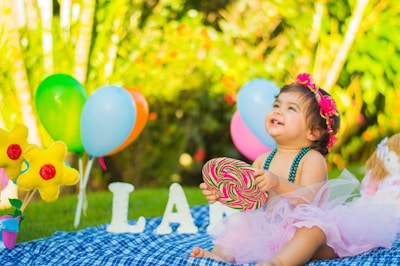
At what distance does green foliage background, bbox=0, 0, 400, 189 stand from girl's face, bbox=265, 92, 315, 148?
9.19 ft

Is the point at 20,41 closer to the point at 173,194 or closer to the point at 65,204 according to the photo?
the point at 65,204

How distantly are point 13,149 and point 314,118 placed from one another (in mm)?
1273

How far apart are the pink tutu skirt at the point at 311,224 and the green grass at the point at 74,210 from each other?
1.20m

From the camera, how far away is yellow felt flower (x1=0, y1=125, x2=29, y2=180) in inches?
113

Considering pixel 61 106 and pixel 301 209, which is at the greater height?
pixel 61 106

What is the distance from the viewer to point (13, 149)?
114 inches

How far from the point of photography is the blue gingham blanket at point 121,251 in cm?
253

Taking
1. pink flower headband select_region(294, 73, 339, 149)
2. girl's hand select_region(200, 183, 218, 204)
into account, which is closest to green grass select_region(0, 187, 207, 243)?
girl's hand select_region(200, 183, 218, 204)

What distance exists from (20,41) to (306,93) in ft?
8.18

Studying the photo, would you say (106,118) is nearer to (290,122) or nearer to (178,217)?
(178,217)

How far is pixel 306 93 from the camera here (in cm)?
275

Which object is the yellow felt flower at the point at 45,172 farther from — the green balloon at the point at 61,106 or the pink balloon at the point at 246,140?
the pink balloon at the point at 246,140

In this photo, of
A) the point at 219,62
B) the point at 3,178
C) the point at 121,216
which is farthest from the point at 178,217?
the point at 219,62

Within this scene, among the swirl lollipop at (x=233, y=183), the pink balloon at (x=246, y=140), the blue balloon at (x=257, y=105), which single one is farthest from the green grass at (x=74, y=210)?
the swirl lollipop at (x=233, y=183)
